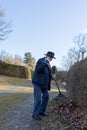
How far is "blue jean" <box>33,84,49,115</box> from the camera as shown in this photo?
9.04 m

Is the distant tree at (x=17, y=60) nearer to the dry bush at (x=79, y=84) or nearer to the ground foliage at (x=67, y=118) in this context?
the ground foliage at (x=67, y=118)

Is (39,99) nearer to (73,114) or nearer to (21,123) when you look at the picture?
(21,123)

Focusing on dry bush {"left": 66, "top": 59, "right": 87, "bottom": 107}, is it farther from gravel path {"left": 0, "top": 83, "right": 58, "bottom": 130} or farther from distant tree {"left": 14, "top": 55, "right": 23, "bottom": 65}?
distant tree {"left": 14, "top": 55, "right": 23, "bottom": 65}

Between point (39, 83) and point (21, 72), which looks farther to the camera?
point (21, 72)

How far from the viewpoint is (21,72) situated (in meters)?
52.8

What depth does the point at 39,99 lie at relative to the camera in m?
9.05

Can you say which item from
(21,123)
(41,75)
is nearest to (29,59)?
(41,75)

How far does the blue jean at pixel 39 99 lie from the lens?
904 cm

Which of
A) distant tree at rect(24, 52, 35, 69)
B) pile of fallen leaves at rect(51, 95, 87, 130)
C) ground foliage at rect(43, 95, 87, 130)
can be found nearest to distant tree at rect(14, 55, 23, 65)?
distant tree at rect(24, 52, 35, 69)

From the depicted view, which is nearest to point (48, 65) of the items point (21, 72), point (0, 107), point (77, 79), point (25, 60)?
point (77, 79)

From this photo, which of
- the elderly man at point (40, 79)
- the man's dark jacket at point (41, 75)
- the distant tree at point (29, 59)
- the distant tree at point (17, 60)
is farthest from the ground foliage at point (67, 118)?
the distant tree at point (29, 59)

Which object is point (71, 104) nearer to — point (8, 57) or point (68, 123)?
point (68, 123)

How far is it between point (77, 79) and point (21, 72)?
144 feet

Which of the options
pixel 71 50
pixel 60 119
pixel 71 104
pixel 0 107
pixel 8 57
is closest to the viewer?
pixel 60 119
